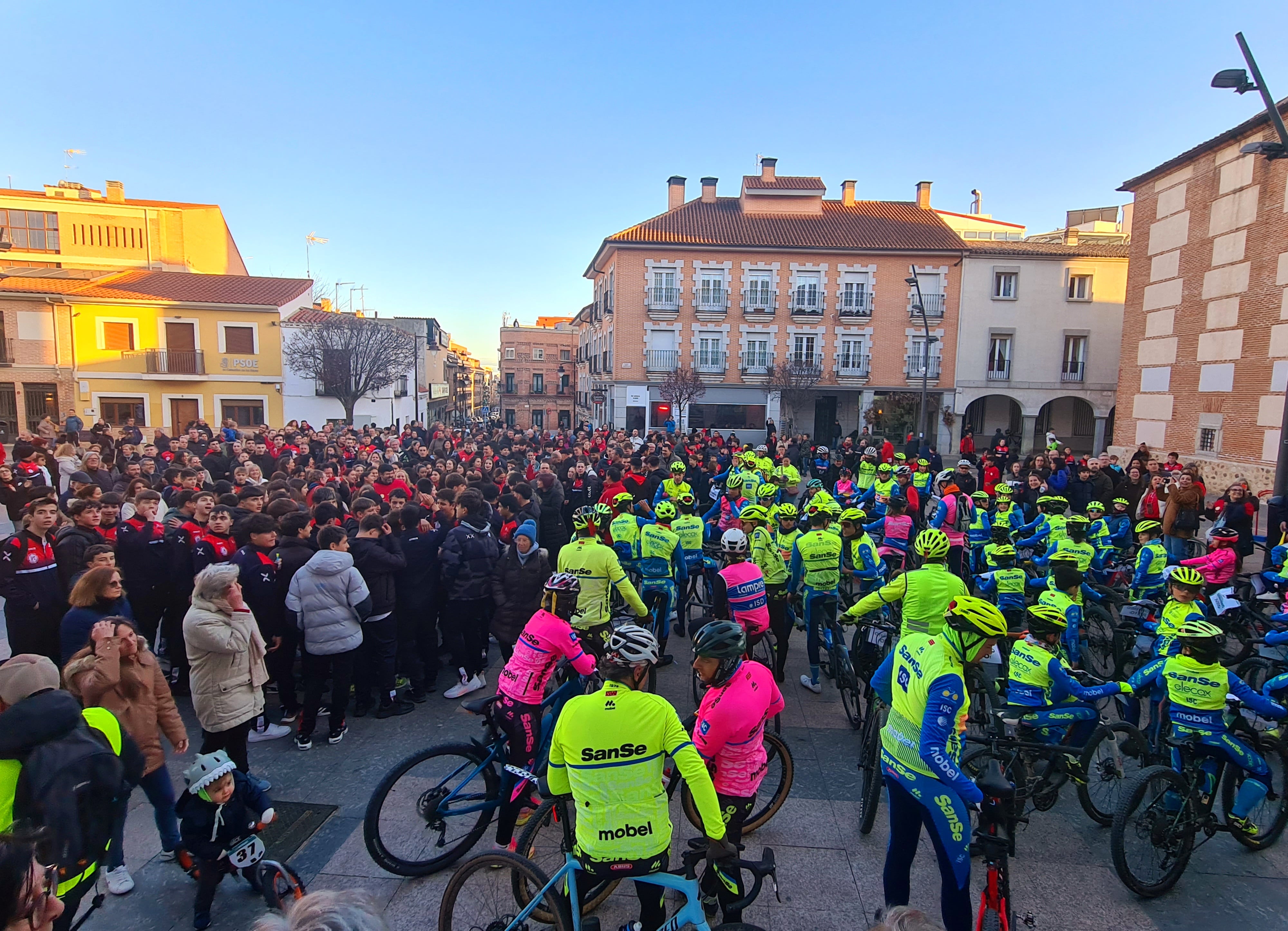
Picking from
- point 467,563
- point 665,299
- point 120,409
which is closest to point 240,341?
point 120,409

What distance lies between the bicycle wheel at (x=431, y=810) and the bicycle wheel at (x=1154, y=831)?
362cm

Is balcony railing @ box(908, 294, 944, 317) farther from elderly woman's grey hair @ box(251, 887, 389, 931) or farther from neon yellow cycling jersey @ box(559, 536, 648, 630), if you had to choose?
elderly woman's grey hair @ box(251, 887, 389, 931)

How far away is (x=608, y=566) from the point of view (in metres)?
5.88

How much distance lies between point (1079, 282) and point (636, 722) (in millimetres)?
35775

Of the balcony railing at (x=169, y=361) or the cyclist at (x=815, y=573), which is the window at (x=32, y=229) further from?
the cyclist at (x=815, y=573)

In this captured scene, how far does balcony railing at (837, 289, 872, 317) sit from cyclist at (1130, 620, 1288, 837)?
3068 cm

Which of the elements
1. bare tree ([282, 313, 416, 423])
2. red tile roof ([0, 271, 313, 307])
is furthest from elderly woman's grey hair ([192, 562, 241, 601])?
red tile roof ([0, 271, 313, 307])

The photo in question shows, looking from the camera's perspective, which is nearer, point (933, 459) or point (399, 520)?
point (399, 520)

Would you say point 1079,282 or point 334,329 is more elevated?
point 1079,282

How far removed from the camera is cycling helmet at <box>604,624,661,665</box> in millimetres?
2889

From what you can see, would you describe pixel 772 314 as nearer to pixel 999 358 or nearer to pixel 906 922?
pixel 999 358

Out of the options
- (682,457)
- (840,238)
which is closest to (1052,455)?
(682,457)

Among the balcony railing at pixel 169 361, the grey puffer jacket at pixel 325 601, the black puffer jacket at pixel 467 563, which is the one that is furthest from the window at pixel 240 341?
the grey puffer jacket at pixel 325 601

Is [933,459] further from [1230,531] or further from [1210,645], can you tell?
[1210,645]
